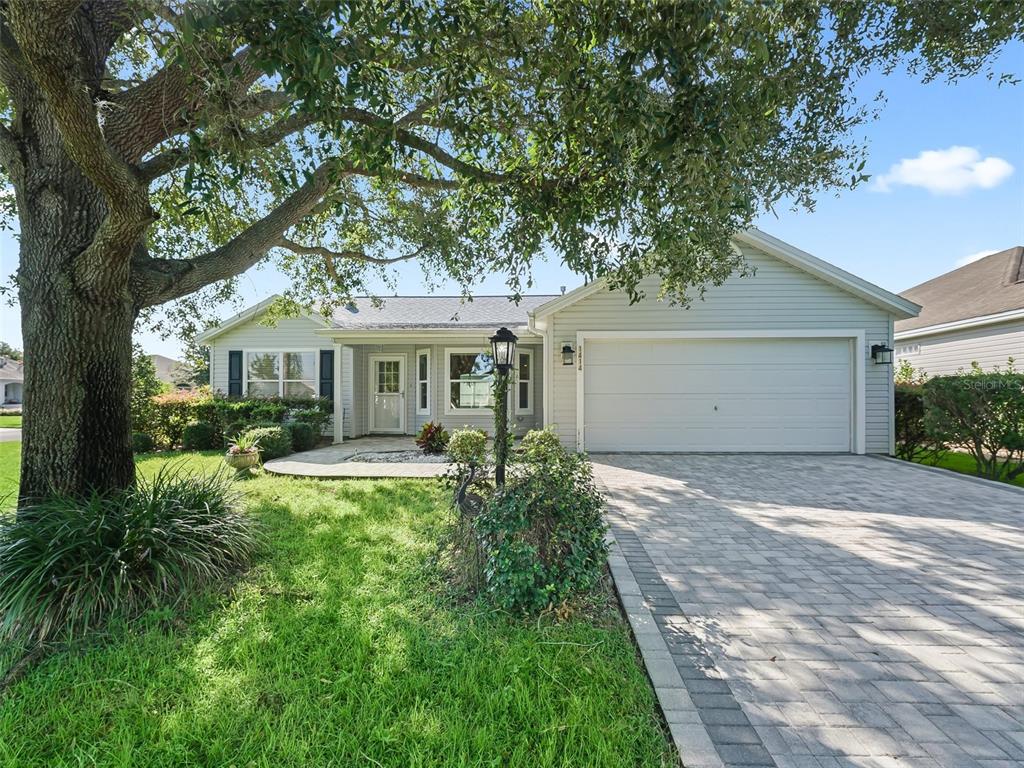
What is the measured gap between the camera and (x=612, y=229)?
4.43 metres

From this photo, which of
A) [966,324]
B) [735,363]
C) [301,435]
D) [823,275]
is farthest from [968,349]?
[301,435]

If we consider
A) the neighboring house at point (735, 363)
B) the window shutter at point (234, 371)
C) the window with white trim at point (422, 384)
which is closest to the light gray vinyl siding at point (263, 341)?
the window shutter at point (234, 371)

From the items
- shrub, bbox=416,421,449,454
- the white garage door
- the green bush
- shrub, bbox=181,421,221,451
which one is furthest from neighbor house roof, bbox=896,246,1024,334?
shrub, bbox=181,421,221,451

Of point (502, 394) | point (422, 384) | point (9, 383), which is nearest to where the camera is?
point (502, 394)

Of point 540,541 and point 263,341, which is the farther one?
point 263,341

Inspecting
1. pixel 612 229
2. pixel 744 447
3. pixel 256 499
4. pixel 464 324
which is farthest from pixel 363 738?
pixel 464 324

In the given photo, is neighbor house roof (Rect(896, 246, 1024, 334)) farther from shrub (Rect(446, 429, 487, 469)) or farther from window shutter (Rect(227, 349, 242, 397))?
window shutter (Rect(227, 349, 242, 397))

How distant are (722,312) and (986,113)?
447 cm

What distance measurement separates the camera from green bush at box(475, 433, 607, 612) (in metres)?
3.00

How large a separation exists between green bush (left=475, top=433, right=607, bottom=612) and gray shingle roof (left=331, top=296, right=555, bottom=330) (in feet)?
27.8

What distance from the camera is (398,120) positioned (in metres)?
5.05

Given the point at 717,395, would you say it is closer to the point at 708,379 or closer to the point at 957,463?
the point at 708,379

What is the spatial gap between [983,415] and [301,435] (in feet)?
43.5

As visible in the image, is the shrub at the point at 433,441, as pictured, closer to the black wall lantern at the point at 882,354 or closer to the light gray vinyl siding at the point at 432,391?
the light gray vinyl siding at the point at 432,391
